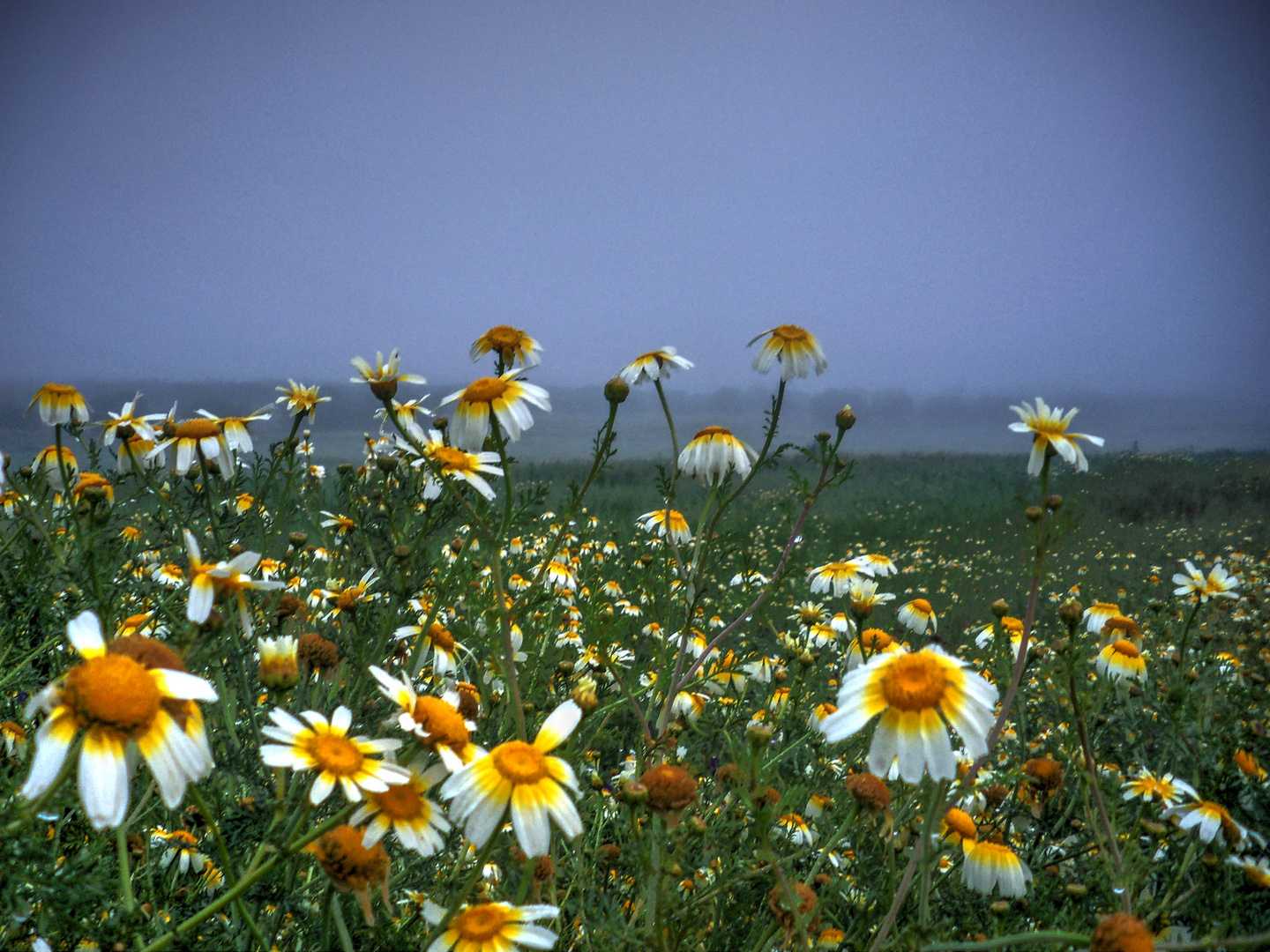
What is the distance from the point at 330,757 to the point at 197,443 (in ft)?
4.83

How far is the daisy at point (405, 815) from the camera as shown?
39.6 inches

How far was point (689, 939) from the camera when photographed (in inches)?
54.4

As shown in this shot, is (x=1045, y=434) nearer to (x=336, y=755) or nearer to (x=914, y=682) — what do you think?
(x=914, y=682)

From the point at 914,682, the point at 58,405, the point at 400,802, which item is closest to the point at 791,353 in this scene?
the point at 914,682

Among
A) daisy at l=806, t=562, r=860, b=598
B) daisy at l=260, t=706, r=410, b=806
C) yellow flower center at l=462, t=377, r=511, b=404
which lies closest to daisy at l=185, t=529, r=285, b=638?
daisy at l=260, t=706, r=410, b=806

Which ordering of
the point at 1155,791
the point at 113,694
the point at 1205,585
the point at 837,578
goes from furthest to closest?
the point at 837,578 → the point at 1205,585 → the point at 1155,791 → the point at 113,694

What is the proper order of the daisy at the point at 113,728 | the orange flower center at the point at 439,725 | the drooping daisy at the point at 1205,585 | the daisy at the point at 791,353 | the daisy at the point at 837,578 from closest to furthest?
the daisy at the point at 113,728 → the orange flower center at the point at 439,725 → the daisy at the point at 791,353 → the drooping daisy at the point at 1205,585 → the daisy at the point at 837,578

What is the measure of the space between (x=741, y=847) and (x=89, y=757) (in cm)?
124

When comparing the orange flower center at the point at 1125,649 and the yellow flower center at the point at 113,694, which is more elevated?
the yellow flower center at the point at 113,694

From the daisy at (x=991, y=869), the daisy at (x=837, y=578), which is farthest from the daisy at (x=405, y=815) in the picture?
the daisy at (x=837, y=578)

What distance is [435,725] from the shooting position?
3.44 feet

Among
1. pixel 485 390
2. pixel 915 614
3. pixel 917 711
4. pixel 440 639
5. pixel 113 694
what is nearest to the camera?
pixel 113 694

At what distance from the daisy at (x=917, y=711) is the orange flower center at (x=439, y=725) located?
0.53m

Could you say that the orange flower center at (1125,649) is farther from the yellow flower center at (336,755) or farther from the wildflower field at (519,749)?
the yellow flower center at (336,755)
